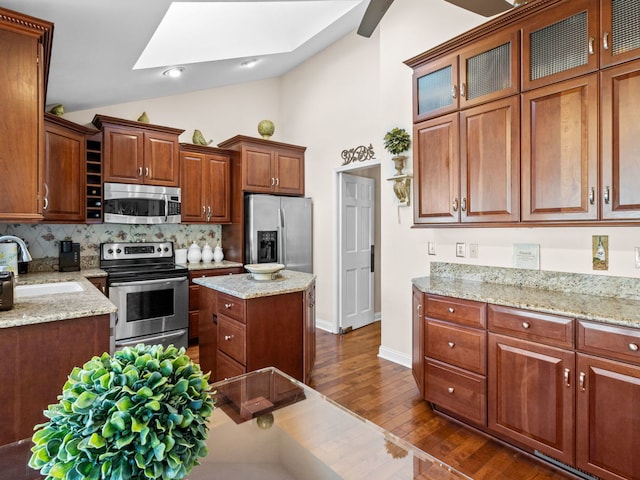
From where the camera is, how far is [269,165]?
468 cm

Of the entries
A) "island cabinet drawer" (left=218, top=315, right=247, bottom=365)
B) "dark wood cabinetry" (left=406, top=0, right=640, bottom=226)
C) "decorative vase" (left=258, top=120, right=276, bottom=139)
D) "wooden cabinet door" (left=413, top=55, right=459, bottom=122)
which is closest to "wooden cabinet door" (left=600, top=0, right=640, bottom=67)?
"dark wood cabinetry" (left=406, top=0, right=640, bottom=226)

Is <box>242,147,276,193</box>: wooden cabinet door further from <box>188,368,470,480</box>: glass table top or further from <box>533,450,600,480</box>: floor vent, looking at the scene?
<box>533,450,600,480</box>: floor vent

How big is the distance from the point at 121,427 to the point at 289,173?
4413 mm

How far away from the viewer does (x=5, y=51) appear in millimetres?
1838

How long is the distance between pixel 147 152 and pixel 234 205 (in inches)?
46.5

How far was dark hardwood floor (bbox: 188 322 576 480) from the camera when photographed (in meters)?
1.93

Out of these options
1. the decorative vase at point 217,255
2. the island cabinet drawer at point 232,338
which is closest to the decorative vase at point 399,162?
the island cabinet drawer at point 232,338

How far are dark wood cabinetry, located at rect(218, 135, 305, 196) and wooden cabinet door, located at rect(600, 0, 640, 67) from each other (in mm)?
3546

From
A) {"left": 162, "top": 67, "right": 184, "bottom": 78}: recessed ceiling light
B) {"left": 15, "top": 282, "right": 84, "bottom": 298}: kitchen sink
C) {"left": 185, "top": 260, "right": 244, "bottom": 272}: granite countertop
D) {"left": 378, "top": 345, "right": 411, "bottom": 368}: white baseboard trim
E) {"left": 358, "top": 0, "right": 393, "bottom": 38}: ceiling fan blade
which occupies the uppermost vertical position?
{"left": 162, "top": 67, "right": 184, "bottom": 78}: recessed ceiling light

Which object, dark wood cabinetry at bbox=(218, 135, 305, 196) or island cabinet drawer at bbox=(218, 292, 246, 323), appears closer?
island cabinet drawer at bbox=(218, 292, 246, 323)

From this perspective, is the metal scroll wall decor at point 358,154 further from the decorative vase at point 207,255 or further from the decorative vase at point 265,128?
the decorative vase at point 207,255

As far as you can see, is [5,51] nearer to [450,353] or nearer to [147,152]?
[147,152]

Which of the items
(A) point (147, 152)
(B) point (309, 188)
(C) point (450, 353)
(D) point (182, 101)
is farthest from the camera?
(B) point (309, 188)

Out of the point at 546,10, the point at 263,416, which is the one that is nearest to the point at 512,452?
the point at 263,416
